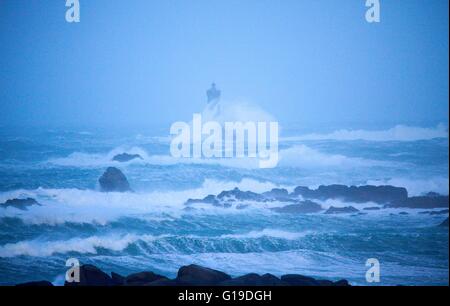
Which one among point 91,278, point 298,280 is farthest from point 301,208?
point 91,278

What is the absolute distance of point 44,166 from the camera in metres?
5.18

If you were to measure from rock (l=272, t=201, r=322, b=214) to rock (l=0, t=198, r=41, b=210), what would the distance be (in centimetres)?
284

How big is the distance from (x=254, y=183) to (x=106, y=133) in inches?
74.3

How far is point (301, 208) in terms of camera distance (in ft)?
17.0

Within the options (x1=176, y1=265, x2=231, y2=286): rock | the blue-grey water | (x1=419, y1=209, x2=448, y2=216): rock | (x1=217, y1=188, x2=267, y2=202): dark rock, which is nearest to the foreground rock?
(x1=176, y1=265, x2=231, y2=286): rock

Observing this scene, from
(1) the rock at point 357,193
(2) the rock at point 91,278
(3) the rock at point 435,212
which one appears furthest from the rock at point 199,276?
(3) the rock at point 435,212

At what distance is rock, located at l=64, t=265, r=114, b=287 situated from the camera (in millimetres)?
4871

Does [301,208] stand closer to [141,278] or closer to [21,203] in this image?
[141,278]

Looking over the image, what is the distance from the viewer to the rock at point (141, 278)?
4.86m

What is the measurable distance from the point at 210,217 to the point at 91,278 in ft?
4.93

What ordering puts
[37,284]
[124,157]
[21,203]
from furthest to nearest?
[124,157] → [21,203] → [37,284]

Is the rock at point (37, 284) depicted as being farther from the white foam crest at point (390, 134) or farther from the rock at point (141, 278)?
the white foam crest at point (390, 134)

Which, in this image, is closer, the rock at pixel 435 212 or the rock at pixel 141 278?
the rock at pixel 141 278

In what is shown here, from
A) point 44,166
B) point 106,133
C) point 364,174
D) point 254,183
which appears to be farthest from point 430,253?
point 44,166
